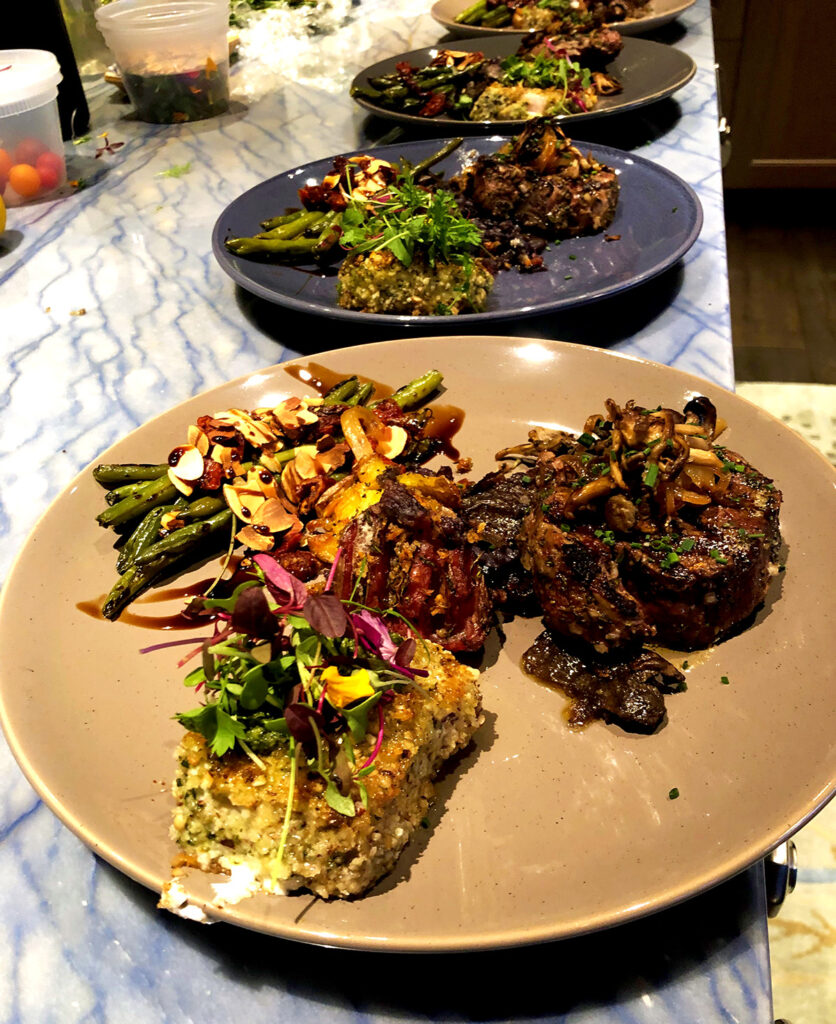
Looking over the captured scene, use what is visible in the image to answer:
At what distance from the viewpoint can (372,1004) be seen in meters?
1.70

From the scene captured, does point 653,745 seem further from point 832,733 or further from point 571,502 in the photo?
point 571,502

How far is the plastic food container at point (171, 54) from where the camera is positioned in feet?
19.3

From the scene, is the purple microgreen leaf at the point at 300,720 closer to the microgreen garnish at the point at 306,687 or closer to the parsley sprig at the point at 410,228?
the microgreen garnish at the point at 306,687

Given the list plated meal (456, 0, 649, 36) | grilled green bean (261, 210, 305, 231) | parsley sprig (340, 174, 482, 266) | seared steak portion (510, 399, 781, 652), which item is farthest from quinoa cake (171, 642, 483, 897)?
plated meal (456, 0, 649, 36)

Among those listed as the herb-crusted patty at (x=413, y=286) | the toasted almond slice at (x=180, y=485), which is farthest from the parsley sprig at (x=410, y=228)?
the toasted almond slice at (x=180, y=485)

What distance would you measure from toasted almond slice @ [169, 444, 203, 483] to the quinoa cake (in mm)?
1205

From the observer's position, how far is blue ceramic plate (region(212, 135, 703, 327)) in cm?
354

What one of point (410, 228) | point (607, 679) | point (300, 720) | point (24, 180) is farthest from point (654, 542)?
point (24, 180)

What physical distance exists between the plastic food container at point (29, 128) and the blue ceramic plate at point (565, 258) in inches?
67.3

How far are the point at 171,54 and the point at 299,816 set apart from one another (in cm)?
624

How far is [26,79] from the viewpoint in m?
5.07

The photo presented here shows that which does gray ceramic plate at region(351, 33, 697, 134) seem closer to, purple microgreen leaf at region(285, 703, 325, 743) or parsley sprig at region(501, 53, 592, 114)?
parsley sprig at region(501, 53, 592, 114)

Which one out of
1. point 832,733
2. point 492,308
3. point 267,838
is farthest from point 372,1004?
point 492,308

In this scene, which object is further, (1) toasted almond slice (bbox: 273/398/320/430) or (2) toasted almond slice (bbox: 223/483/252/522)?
(1) toasted almond slice (bbox: 273/398/320/430)
